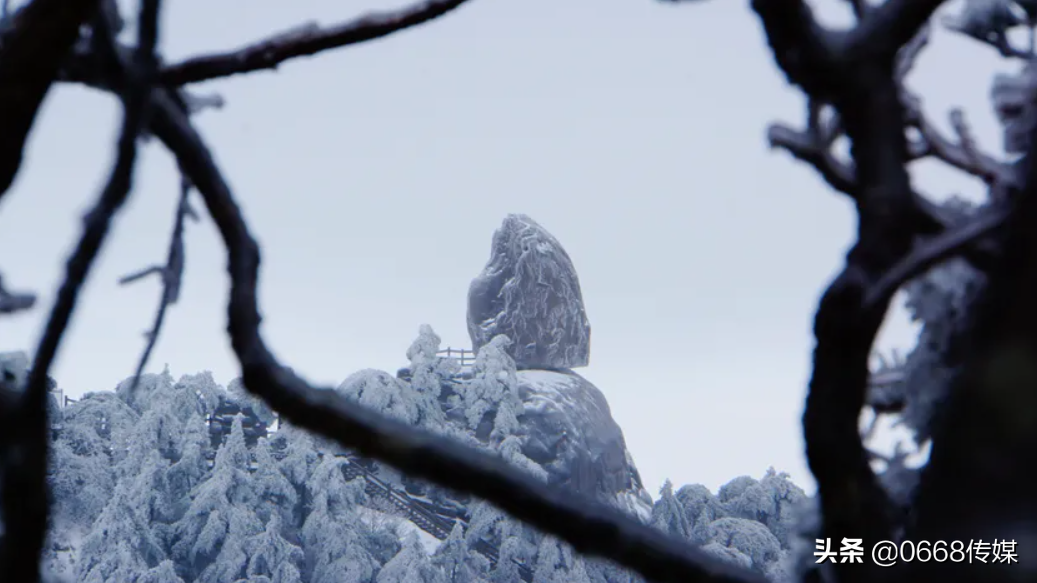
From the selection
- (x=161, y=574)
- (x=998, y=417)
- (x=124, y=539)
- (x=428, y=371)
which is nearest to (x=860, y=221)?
(x=998, y=417)

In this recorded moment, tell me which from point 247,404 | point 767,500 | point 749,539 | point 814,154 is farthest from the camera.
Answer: point 767,500

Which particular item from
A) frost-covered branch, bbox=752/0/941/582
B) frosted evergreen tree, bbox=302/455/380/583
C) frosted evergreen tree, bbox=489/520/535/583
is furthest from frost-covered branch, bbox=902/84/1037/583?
frosted evergreen tree, bbox=489/520/535/583

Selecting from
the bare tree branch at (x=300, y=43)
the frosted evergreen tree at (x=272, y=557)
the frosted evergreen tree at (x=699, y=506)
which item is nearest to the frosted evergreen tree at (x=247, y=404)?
the frosted evergreen tree at (x=272, y=557)

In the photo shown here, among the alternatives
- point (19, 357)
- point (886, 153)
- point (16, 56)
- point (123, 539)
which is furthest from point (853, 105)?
point (123, 539)

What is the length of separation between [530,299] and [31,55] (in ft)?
113

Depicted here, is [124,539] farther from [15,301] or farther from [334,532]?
[15,301]

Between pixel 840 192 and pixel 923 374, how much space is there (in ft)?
1.36

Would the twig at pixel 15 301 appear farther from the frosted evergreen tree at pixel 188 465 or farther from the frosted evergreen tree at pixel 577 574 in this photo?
the frosted evergreen tree at pixel 188 465

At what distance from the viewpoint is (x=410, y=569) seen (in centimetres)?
2575

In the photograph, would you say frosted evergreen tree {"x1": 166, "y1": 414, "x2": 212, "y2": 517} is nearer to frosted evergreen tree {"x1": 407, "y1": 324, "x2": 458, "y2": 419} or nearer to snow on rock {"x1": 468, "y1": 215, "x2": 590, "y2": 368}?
frosted evergreen tree {"x1": 407, "y1": 324, "x2": 458, "y2": 419}

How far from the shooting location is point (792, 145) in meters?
1.29

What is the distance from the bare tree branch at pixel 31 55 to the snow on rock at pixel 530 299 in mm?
33855

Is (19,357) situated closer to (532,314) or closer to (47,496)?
(47,496)

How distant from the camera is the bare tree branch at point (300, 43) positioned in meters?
1.42
